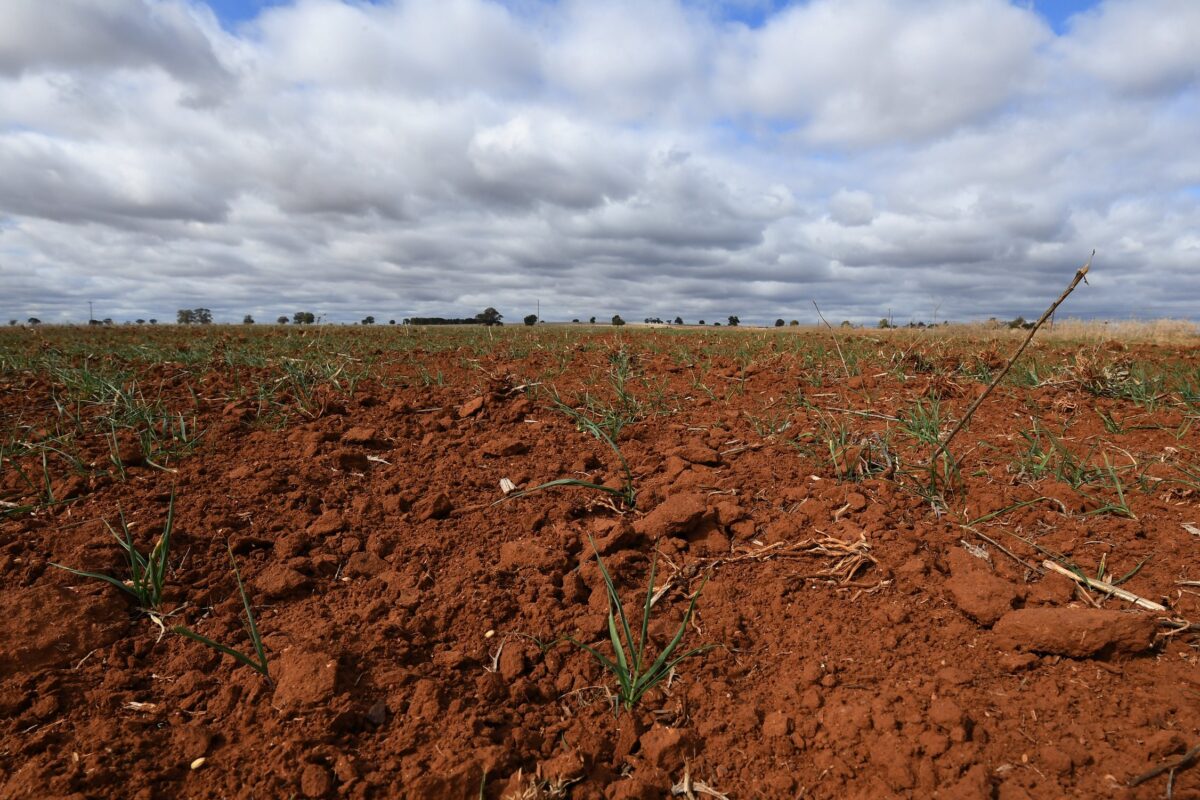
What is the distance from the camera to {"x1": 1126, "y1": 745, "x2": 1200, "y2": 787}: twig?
1.20 metres

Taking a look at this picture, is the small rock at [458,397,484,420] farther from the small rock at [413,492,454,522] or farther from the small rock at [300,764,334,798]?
the small rock at [300,764,334,798]

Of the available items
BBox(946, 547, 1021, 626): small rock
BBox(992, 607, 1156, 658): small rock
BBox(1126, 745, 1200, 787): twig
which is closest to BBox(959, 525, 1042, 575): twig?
BBox(946, 547, 1021, 626): small rock

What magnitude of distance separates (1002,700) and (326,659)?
1.71 meters

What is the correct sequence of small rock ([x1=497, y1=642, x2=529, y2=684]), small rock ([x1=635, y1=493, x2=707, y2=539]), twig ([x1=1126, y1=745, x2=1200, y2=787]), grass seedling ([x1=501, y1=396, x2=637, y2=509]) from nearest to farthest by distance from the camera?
twig ([x1=1126, y1=745, x2=1200, y2=787]) → small rock ([x1=497, y1=642, x2=529, y2=684]) → small rock ([x1=635, y1=493, x2=707, y2=539]) → grass seedling ([x1=501, y1=396, x2=637, y2=509])

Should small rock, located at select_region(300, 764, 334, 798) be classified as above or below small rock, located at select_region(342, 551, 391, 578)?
below

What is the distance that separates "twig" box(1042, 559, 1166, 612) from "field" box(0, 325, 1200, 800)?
12 millimetres

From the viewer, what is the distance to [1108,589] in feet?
5.92

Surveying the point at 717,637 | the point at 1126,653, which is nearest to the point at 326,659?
the point at 717,637

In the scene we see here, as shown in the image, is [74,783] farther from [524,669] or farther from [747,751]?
[747,751]

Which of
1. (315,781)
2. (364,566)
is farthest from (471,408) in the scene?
(315,781)

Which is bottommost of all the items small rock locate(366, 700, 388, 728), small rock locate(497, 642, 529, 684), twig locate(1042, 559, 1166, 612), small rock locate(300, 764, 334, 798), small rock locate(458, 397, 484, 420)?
small rock locate(300, 764, 334, 798)

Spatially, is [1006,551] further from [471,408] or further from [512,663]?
[471,408]

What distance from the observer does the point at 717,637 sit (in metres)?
1.75

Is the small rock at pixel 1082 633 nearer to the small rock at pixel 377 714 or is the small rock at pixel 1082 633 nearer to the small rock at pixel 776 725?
the small rock at pixel 776 725
